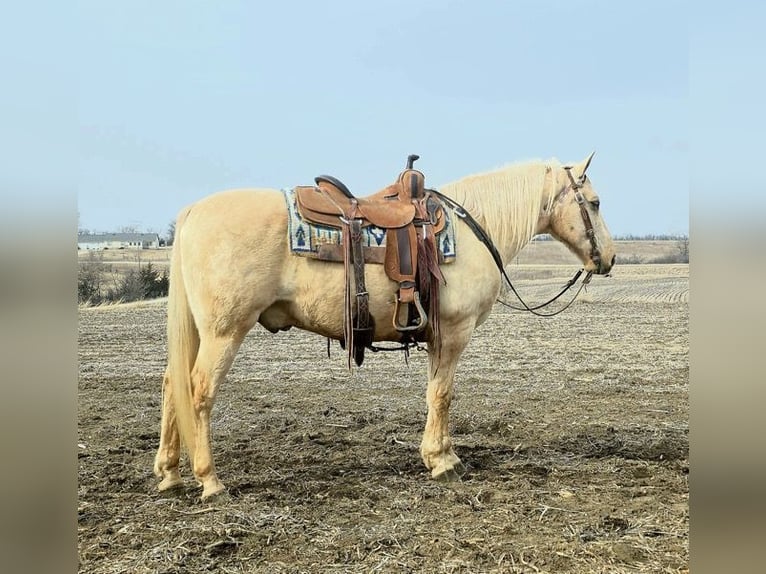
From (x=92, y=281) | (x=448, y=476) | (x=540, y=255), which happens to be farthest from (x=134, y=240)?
(x=448, y=476)

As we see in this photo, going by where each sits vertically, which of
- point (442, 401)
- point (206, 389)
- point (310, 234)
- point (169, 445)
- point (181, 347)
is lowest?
point (169, 445)

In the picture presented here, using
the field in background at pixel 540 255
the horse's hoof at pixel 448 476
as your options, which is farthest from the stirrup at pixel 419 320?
the field in background at pixel 540 255

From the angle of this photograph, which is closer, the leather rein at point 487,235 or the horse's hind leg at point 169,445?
the horse's hind leg at point 169,445

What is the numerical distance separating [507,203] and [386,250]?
133 centimetres

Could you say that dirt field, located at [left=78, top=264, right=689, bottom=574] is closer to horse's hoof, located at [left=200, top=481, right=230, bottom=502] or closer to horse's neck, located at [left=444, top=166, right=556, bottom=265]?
horse's hoof, located at [left=200, top=481, right=230, bottom=502]

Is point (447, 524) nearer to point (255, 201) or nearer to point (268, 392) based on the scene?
point (255, 201)

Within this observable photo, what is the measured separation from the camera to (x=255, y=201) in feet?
12.8

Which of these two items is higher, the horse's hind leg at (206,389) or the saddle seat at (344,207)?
the saddle seat at (344,207)

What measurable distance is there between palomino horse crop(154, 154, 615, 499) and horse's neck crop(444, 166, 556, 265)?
0.16m

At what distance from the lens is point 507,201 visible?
4.60 metres

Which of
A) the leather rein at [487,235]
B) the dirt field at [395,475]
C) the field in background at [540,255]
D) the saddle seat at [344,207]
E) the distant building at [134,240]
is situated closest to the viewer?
the dirt field at [395,475]

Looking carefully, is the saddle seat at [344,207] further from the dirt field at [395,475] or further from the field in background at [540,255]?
the field in background at [540,255]

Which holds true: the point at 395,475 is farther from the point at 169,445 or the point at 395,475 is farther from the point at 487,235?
the point at 487,235

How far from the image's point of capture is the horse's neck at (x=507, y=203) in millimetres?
4555
